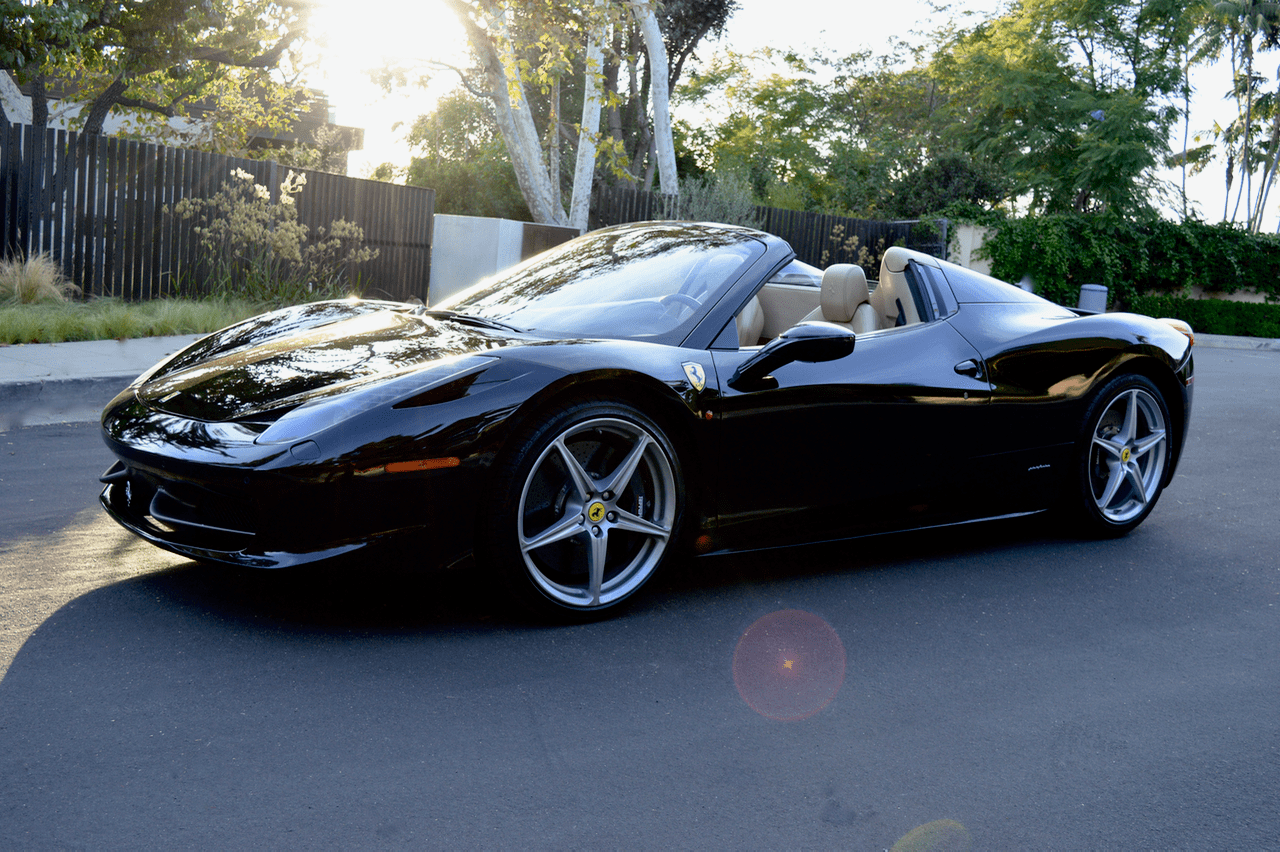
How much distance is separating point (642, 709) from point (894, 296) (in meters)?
2.40

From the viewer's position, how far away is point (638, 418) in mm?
3496

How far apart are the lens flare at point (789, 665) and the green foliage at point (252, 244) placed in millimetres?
9451

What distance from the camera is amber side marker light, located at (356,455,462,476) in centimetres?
305

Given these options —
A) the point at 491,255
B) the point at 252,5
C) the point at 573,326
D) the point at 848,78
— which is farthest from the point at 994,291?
the point at 848,78

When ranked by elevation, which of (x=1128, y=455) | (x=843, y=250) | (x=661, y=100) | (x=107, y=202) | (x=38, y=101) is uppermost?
(x=661, y=100)

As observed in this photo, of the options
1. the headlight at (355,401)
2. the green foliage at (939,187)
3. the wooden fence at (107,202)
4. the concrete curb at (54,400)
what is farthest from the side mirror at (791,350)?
the green foliage at (939,187)

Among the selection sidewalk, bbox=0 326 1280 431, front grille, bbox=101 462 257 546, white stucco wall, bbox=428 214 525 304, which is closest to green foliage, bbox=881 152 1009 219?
white stucco wall, bbox=428 214 525 304

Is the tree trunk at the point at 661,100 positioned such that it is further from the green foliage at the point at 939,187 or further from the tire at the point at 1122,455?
the tire at the point at 1122,455

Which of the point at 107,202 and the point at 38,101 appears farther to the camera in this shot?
the point at 38,101

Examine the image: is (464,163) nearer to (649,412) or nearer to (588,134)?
(588,134)

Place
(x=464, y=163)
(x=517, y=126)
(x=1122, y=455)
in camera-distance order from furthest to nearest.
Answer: (x=464, y=163)
(x=517, y=126)
(x=1122, y=455)

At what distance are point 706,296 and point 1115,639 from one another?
1.80m

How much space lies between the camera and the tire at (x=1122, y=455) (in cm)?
488

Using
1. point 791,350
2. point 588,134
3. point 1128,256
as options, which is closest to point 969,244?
point 1128,256
